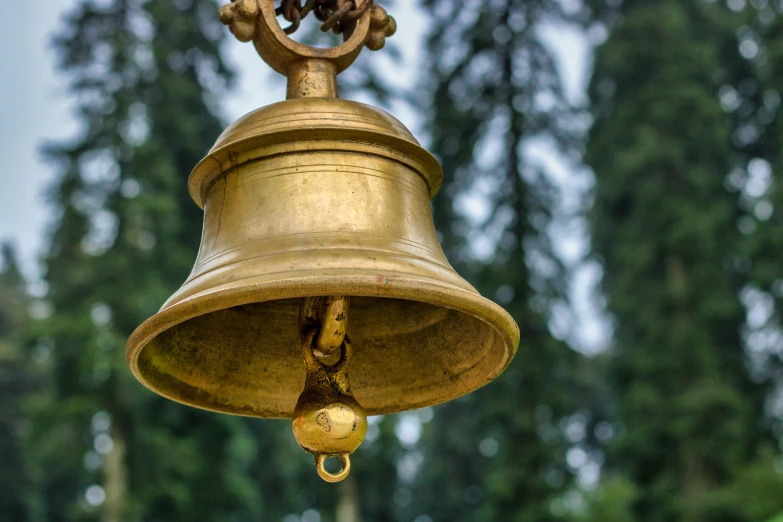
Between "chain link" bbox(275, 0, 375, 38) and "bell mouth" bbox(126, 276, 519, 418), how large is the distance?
1.77ft

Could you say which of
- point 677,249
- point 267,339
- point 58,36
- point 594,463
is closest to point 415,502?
point 594,463

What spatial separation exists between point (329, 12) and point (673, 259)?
12496mm

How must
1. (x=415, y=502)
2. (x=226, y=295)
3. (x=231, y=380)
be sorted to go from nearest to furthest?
(x=226, y=295)
(x=231, y=380)
(x=415, y=502)

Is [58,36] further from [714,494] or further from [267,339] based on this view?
[267,339]

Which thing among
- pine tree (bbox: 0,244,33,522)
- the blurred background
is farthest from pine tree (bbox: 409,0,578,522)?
pine tree (bbox: 0,244,33,522)

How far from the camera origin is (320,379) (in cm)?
203

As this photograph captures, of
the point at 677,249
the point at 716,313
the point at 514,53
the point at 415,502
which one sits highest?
the point at 514,53

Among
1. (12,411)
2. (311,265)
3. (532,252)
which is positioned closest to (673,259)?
(532,252)

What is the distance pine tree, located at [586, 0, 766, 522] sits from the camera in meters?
13.2

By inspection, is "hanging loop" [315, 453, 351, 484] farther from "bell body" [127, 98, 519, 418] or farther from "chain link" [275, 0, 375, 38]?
"chain link" [275, 0, 375, 38]

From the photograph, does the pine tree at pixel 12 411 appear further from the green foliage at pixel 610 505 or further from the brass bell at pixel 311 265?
the brass bell at pixel 311 265

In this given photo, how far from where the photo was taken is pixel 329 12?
2.23 m

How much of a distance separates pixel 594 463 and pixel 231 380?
61.1 feet

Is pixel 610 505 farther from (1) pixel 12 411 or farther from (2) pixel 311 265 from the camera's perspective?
(1) pixel 12 411
